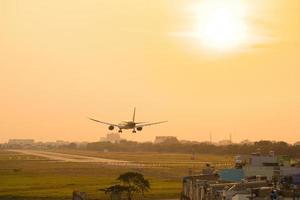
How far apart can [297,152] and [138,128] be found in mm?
85159

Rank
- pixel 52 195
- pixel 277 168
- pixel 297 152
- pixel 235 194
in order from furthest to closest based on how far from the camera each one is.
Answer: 1. pixel 297 152
2. pixel 52 195
3. pixel 277 168
4. pixel 235 194

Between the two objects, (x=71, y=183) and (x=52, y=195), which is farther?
(x=71, y=183)

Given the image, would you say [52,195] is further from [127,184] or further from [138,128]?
[138,128]

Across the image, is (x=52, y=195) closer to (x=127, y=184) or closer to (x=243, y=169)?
(x=127, y=184)

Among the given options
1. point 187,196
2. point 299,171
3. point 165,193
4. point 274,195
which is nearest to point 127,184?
point 165,193

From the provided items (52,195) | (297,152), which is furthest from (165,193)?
(297,152)

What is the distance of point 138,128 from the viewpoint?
103625 millimetres

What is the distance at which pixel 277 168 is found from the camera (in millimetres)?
73188

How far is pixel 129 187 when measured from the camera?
7906 cm

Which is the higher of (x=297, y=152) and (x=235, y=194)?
(x=297, y=152)

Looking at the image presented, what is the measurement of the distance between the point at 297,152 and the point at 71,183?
285ft

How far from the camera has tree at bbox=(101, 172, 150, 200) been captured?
3002 inches

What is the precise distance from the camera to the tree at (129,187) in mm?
76256

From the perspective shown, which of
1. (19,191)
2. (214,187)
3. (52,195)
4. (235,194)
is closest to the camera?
(235,194)
